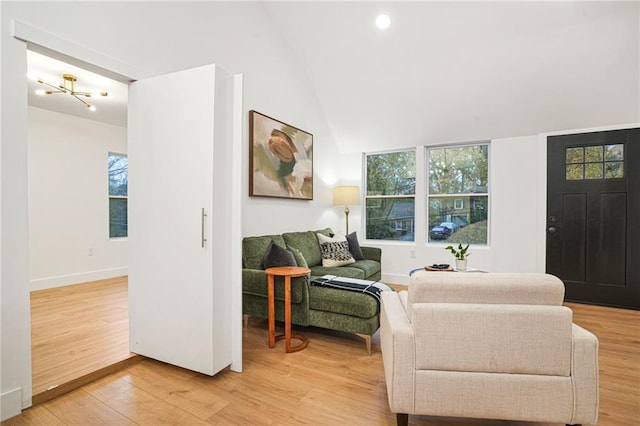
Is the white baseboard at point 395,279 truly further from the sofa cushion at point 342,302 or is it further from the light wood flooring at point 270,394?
the sofa cushion at point 342,302

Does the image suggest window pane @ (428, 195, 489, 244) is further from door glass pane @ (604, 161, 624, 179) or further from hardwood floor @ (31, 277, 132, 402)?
hardwood floor @ (31, 277, 132, 402)

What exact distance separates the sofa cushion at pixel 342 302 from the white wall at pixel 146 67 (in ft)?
4.00

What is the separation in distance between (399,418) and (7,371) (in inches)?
81.5

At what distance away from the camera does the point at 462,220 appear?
15.8ft

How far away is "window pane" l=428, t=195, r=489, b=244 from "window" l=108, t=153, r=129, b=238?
16.5 feet

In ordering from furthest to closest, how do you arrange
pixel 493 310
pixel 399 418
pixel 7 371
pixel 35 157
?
pixel 35 157, pixel 7 371, pixel 399 418, pixel 493 310

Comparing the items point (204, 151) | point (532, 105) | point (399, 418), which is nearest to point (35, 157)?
point (204, 151)

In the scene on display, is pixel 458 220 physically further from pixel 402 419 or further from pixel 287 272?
pixel 402 419

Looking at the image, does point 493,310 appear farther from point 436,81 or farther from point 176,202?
point 436,81

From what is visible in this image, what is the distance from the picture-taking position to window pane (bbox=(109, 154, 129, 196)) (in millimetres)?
5324

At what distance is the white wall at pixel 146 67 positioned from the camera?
1.75 metres

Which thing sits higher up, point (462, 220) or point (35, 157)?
point (35, 157)

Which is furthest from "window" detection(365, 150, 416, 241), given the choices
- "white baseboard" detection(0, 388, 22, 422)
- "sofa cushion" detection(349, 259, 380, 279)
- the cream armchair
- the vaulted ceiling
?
"white baseboard" detection(0, 388, 22, 422)

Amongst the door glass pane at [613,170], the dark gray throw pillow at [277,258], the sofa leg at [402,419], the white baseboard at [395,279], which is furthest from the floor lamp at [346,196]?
the sofa leg at [402,419]
